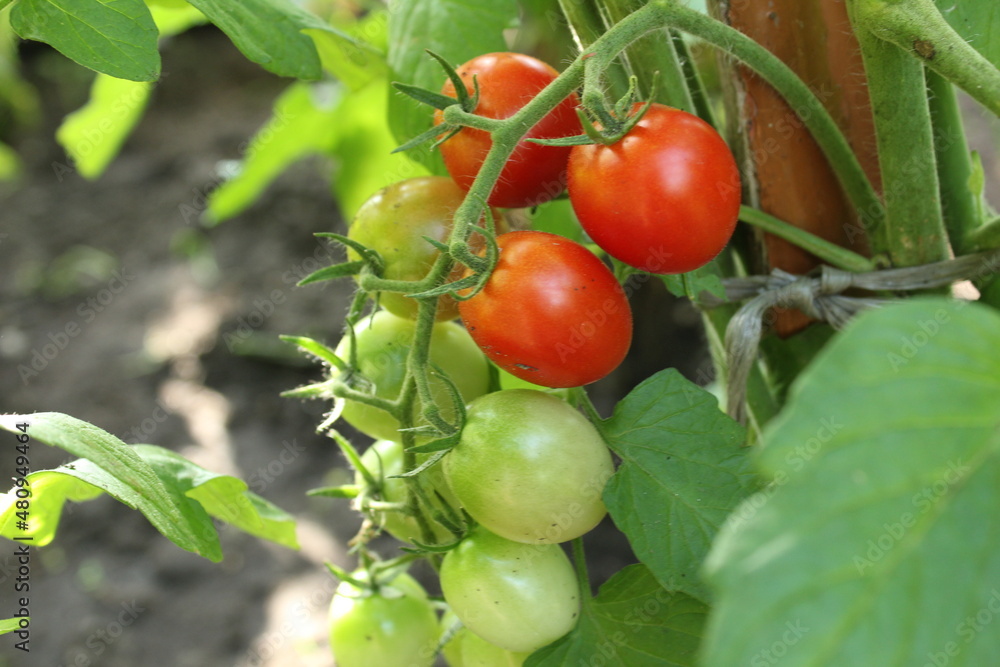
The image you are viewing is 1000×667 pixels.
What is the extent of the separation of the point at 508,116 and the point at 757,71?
16cm

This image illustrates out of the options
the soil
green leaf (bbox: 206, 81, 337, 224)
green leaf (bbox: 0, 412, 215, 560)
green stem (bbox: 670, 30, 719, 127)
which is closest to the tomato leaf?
green leaf (bbox: 0, 412, 215, 560)

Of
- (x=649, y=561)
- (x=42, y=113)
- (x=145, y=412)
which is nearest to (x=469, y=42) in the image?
(x=649, y=561)

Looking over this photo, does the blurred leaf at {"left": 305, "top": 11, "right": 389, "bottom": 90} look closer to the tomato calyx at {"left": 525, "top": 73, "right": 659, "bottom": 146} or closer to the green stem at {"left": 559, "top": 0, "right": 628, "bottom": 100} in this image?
the green stem at {"left": 559, "top": 0, "right": 628, "bottom": 100}

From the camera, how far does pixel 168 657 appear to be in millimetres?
A: 1678

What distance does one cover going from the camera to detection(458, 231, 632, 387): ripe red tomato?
1.52 ft

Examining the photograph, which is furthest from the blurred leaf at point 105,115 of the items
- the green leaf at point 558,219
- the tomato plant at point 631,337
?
the green leaf at point 558,219

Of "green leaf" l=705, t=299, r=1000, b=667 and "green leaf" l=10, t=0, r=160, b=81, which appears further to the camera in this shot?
"green leaf" l=10, t=0, r=160, b=81

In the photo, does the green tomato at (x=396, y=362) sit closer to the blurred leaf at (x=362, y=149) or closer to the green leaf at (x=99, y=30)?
the green leaf at (x=99, y=30)

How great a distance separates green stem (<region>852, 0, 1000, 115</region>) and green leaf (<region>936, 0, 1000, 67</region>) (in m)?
0.13

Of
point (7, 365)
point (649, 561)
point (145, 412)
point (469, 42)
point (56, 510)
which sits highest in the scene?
point (469, 42)

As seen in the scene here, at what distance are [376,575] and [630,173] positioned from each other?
38 cm

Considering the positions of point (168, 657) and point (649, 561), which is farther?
point (168, 657)

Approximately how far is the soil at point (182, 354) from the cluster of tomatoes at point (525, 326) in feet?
2.90

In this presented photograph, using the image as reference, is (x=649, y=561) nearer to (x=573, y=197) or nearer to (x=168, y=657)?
(x=573, y=197)
